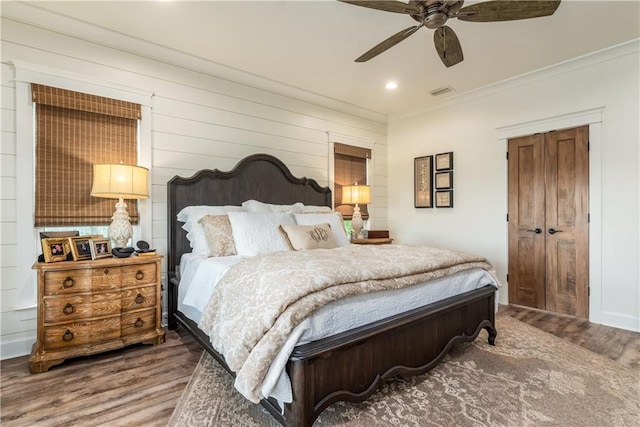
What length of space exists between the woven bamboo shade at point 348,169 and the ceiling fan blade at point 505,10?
2.79 meters

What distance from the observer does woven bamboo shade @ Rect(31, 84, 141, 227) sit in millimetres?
2650

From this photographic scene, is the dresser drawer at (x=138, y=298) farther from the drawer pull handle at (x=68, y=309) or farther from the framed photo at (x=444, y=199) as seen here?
the framed photo at (x=444, y=199)

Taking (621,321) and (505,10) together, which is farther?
(621,321)

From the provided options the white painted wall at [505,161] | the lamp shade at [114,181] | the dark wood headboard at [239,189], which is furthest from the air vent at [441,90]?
the lamp shade at [114,181]

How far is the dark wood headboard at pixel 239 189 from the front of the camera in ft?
10.5

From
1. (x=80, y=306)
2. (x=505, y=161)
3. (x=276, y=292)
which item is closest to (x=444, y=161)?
(x=505, y=161)

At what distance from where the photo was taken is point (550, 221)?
12.0 feet

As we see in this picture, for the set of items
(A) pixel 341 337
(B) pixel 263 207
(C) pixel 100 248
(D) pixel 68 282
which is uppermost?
(B) pixel 263 207

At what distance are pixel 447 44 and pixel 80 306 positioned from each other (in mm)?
3386

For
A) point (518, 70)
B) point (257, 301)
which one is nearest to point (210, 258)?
point (257, 301)

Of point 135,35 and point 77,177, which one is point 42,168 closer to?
point 77,177

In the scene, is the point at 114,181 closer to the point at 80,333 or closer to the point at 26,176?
the point at 26,176

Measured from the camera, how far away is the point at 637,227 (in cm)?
310

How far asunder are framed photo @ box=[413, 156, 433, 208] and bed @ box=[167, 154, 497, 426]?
2.37m
